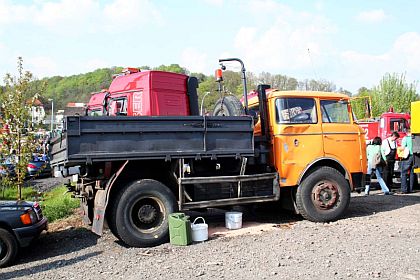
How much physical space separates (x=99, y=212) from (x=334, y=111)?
483 centimetres

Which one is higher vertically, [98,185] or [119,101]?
[119,101]

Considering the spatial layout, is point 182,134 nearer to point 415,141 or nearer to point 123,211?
point 123,211

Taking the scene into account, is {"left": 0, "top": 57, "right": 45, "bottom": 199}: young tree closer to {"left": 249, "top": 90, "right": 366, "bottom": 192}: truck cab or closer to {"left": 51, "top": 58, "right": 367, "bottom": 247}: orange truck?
{"left": 51, "top": 58, "right": 367, "bottom": 247}: orange truck

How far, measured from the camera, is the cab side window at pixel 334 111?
27.8 ft

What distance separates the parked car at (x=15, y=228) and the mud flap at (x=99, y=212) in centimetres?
81

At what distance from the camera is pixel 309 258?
5.74 metres

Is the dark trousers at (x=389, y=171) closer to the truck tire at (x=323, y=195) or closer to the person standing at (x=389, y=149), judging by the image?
the person standing at (x=389, y=149)

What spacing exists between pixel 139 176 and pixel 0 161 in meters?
5.07

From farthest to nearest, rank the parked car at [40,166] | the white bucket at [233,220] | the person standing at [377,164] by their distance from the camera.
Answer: the person standing at [377,164] < the parked car at [40,166] < the white bucket at [233,220]

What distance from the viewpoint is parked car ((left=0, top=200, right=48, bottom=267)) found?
20.1 ft

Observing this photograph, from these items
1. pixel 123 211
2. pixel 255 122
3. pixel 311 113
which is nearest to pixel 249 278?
pixel 123 211

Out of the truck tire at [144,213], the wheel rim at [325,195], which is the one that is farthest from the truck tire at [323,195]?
the truck tire at [144,213]

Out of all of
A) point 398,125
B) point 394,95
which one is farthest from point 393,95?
point 398,125

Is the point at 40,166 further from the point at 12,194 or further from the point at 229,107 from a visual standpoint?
the point at 229,107
